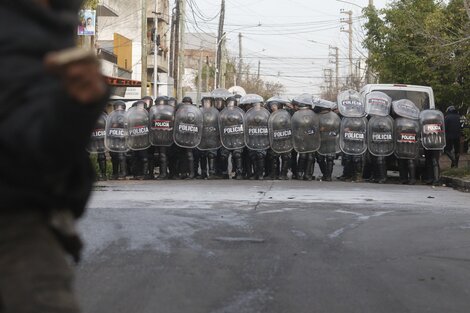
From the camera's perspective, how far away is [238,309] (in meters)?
5.60

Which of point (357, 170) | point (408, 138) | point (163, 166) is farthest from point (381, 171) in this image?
point (163, 166)

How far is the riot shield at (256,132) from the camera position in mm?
18844

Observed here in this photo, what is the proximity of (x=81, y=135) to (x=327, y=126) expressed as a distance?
17.0 meters

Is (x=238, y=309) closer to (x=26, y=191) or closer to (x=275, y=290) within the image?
(x=275, y=290)

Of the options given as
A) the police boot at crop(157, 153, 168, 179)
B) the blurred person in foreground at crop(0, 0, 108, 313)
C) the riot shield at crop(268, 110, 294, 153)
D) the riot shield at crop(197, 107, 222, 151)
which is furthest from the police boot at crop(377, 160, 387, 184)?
the blurred person in foreground at crop(0, 0, 108, 313)

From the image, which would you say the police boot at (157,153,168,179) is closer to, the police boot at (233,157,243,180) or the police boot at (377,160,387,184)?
the police boot at (233,157,243,180)

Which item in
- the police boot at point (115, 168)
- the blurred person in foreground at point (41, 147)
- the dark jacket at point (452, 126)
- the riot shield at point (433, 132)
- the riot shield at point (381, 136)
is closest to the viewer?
the blurred person in foreground at point (41, 147)

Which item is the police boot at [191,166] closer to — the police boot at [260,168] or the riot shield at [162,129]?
the riot shield at [162,129]

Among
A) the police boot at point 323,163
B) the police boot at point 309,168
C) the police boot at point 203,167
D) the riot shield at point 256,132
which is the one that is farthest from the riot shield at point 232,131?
the police boot at point 323,163

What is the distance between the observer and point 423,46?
2120cm

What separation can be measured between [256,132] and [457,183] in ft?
15.7

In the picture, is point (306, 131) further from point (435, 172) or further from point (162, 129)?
point (162, 129)

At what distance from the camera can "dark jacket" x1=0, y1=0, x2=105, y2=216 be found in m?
2.08

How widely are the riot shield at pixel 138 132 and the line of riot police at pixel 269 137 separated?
24 mm
